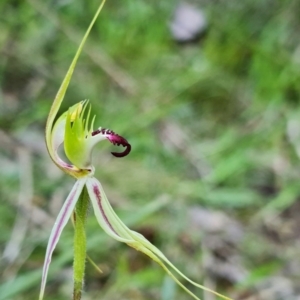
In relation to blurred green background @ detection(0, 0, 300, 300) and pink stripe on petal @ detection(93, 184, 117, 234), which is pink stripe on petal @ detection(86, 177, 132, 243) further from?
blurred green background @ detection(0, 0, 300, 300)

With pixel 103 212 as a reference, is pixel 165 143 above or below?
above

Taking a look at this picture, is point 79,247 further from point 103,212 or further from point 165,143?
point 165,143

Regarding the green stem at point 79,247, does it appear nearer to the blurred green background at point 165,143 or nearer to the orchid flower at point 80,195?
the orchid flower at point 80,195

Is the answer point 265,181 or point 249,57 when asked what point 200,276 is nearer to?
point 265,181

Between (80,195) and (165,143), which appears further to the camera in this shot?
(165,143)

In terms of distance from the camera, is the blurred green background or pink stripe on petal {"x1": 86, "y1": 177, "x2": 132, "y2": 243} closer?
pink stripe on petal {"x1": 86, "y1": 177, "x2": 132, "y2": 243}

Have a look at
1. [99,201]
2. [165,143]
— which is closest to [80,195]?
[99,201]

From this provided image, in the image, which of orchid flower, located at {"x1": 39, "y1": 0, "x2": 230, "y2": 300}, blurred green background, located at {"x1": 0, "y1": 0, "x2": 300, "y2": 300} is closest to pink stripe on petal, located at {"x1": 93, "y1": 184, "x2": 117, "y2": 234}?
orchid flower, located at {"x1": 39, "y1": 0, "x2": 230, "y2": 300}
